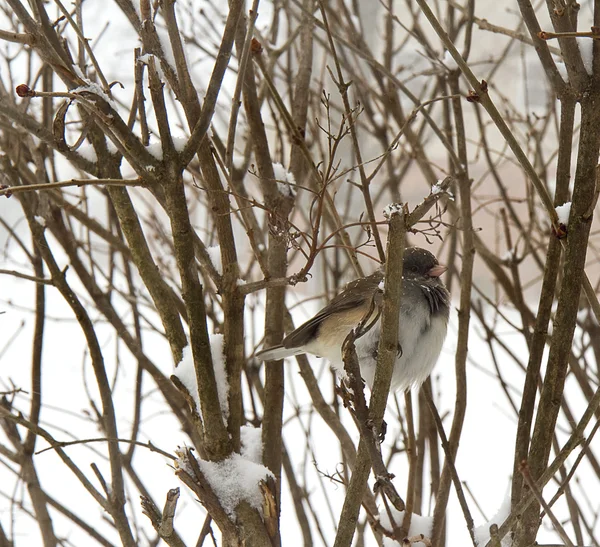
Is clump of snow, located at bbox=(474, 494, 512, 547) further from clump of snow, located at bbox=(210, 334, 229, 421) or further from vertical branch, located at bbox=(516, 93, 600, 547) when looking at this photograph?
clump of snow, located at bbox=(210, 334, 229, 421)

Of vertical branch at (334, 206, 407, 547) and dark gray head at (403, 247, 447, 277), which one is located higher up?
dark gray head at (403, 247, 447, 277)

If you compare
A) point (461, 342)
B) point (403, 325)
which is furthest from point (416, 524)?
point (403, 325)

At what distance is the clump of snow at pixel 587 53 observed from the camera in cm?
121

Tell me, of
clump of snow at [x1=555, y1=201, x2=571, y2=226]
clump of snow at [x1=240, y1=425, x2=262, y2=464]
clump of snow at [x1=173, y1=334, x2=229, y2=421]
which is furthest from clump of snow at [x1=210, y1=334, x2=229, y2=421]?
clump of snow at [x1=555, y1=201, x2=571, y2=226]

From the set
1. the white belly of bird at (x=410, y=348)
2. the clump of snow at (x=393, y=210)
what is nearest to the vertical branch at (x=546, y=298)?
the clump of snow at (x=393, y=210)

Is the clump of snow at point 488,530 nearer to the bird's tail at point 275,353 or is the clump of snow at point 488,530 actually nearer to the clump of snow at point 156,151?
the bird's tail at point 275,353

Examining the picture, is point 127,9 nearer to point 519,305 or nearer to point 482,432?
point 519,305

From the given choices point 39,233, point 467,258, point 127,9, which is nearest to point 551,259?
point 467,258

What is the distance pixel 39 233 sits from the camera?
190 centimetres

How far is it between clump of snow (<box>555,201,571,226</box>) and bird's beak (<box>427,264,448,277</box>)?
0.91 m

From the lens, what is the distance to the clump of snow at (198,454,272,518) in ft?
4.48

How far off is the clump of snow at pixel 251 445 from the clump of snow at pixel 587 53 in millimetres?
976

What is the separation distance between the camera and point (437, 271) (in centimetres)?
217

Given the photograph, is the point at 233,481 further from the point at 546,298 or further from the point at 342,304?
the point at 342,304
